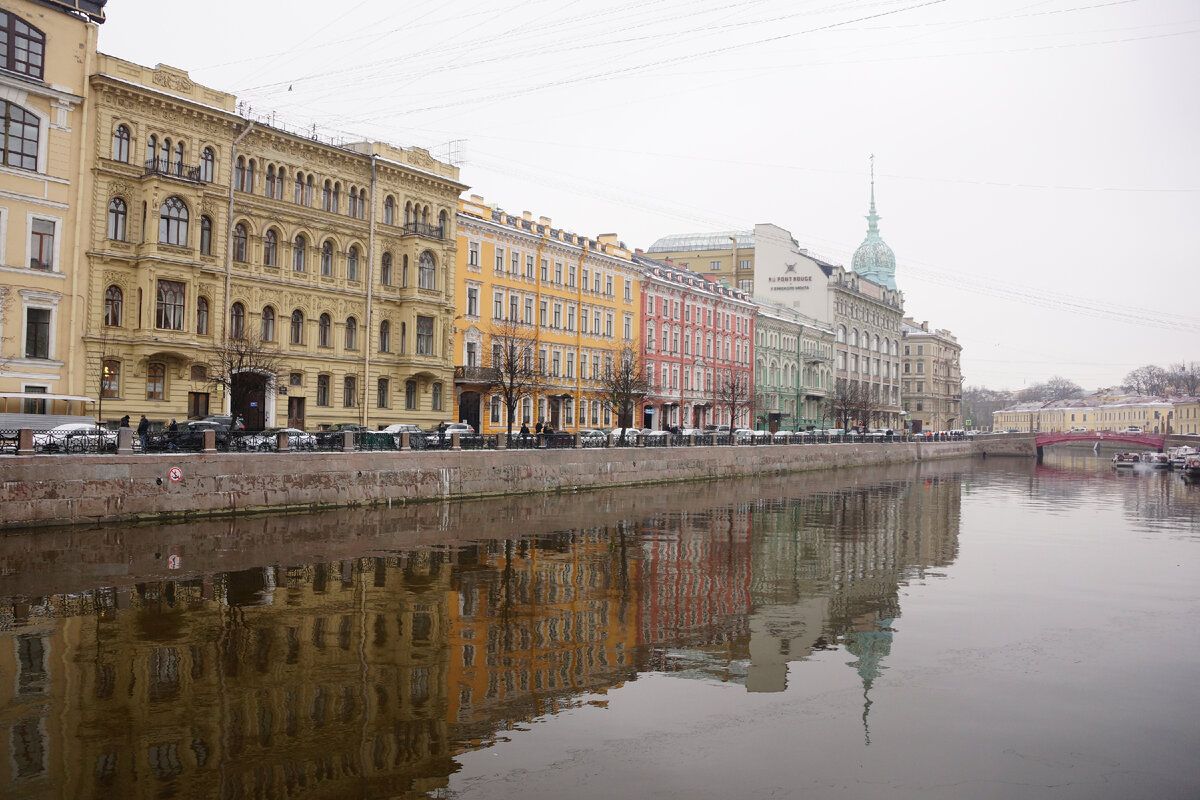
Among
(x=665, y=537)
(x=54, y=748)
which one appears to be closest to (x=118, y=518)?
(x=665, y=537)

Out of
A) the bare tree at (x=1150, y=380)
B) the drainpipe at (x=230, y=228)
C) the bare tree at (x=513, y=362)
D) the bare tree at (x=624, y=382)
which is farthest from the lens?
the bare tree at (x=1150, y=380)

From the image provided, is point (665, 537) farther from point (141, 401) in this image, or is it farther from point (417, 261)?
point (417, 261)

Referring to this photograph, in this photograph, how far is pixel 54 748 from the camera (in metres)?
9.78

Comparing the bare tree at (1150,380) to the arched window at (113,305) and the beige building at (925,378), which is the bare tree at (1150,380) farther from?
the arched window at (113,305)

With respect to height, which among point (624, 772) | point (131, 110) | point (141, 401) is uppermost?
point (131, 110)

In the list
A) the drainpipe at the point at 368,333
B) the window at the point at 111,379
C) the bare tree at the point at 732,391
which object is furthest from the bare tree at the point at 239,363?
the bare tree at the point at 732,391

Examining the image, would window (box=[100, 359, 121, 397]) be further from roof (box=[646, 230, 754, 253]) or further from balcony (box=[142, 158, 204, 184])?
roof (box=[646, 230, 754, 253])

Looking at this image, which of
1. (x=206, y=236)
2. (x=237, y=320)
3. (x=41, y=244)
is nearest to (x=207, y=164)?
(x=206, y=236)

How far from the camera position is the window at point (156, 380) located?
38053mm

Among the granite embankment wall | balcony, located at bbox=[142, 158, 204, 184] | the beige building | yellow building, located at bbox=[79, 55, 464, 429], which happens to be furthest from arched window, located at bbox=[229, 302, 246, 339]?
the beige building

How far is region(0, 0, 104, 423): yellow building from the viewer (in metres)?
33.8

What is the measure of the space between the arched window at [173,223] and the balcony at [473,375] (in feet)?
53.9

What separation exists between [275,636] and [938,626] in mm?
11159

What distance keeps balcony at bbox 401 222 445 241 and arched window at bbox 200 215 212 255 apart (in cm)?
1050
